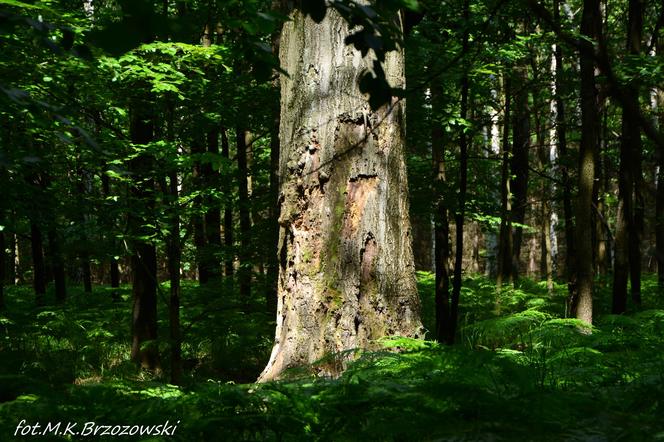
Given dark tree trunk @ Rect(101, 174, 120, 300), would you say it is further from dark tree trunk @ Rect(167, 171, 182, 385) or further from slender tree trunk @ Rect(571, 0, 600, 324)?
slender tree trunk @ Rect(571, 0, 600, 324)

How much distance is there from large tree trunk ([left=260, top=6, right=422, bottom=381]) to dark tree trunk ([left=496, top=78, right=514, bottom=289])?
700 cm

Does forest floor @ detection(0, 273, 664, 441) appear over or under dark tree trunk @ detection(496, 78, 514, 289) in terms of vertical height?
under

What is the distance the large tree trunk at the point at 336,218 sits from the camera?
392cm

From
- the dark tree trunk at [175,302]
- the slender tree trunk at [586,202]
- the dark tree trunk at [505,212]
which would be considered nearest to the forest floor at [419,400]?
the slender tree trunk at [586,202]

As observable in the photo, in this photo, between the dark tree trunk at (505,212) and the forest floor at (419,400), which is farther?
the dark tree trunk at (505,212)

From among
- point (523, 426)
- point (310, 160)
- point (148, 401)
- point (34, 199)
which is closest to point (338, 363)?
point (310, 160)

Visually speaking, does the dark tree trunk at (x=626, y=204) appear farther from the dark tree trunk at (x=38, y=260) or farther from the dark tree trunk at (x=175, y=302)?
the dark tree trunk at (x=38, y=260)

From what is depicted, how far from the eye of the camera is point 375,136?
13.4 ft

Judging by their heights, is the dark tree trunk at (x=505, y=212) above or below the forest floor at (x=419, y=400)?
above

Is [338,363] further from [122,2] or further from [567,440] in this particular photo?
[122,2]

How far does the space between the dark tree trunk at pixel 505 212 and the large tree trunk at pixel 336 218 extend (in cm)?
700

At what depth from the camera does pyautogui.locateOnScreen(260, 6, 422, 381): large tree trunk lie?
12.9 ft

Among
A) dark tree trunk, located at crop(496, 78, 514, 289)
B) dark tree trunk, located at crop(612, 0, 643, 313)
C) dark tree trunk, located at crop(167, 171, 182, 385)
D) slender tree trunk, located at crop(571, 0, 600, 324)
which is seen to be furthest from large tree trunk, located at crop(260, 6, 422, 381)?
dark tree trunk, located at crop(496, 78, 514, 289)

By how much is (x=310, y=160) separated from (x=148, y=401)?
2182 mm
